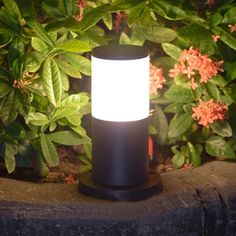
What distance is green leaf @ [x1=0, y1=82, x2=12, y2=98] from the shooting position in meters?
2.08

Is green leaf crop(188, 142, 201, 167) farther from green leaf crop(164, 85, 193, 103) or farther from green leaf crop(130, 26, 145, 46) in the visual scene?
green leaf crop(130, 26, 145, 46)

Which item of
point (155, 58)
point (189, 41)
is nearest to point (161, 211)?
point (189, 41)

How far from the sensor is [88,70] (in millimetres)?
2090

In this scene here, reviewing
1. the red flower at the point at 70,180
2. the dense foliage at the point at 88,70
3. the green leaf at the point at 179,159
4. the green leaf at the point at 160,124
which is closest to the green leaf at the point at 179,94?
the dense foliage at the point at 88,70

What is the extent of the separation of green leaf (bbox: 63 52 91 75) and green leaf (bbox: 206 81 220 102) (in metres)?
0.41

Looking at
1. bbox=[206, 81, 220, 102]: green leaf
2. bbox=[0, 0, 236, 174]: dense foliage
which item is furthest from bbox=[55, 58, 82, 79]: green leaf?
bbox=[206, 81, 220, 102]: green leaf

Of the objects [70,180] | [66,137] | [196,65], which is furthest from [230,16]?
[70,180]

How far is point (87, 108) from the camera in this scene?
225 cm

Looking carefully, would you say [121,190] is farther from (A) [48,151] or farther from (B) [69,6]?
(B) [69,6]

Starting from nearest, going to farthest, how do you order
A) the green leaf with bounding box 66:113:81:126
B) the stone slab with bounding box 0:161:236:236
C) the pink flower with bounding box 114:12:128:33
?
the stone slab with bounding box 0:161:236:236 → the green leaf with bounding box 66:113:81:126 → the pink flower with bounding box 114:12:128:33

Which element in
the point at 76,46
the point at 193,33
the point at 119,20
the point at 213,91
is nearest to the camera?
the point at 76,46

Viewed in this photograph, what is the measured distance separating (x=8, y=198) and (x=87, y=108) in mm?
472

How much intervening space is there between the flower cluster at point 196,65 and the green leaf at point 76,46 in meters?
0.35

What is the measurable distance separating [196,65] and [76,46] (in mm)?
402
